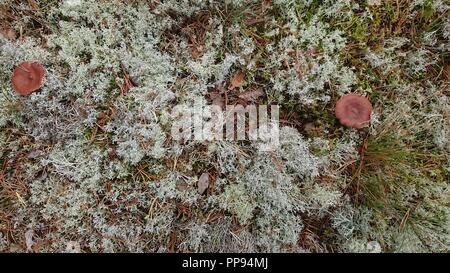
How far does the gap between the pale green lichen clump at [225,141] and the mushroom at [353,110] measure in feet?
0.38

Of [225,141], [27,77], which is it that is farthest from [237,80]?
[27,77]

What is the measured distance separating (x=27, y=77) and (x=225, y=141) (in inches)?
67.9

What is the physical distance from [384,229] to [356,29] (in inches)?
65.5

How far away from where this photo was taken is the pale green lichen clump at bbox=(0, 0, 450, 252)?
3391mm

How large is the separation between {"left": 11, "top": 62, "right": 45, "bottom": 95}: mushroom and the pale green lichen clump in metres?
0.06

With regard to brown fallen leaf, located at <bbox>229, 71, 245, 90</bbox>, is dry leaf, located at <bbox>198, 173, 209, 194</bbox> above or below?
below

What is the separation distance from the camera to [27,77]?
343 cm

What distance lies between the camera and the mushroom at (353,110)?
3.35 m

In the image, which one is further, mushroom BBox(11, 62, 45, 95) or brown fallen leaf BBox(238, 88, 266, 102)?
brown fallen leaf BBox(238, 88, 266, 102)

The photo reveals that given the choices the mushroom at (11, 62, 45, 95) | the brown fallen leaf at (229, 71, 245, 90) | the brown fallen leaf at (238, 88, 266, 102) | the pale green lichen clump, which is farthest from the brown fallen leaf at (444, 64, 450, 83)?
the mushroom at (11, 62, 45, 95)

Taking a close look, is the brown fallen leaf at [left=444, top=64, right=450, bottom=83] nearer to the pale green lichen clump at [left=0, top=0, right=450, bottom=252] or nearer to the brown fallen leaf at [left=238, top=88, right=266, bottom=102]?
the pale green lichen clump at [left=0, top=0, right=450, bottom=252]

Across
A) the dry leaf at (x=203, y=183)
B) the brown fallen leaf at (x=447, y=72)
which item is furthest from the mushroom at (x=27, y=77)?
the brown fallen leaf at (x=447, y=72)

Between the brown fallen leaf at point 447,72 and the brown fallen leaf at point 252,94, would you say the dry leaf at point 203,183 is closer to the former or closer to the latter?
the brown fallen leaf at point 252,94

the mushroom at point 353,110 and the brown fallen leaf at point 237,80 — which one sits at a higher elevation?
the brown fallen leaf at point 237,80
